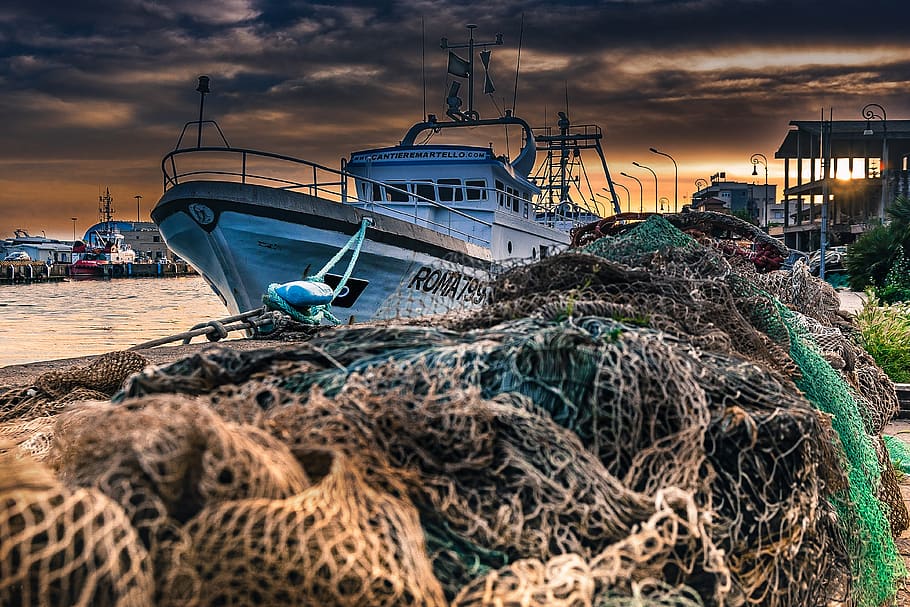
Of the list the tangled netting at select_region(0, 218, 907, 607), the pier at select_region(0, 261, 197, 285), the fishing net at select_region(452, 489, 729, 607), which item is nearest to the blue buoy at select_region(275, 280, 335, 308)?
the tangled netting at select_region(0, 218, 907, 607)

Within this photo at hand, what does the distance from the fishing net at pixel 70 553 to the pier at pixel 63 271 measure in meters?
80.6

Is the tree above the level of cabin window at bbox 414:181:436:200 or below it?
below

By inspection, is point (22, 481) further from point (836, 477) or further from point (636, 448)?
point (836, 477)

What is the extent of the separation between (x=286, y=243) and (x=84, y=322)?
21465mm

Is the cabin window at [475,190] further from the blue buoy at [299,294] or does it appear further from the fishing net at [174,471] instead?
the fishing net at [174,471]

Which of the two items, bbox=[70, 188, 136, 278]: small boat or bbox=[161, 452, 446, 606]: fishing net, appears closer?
bbox=[161, 452, 446, 606]: fishing net

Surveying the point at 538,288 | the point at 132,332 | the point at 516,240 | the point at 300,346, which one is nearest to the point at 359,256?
the point at 516,240

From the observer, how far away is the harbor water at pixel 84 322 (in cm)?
2200

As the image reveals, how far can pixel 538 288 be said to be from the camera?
11.2 feet

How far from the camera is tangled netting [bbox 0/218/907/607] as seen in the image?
141cm

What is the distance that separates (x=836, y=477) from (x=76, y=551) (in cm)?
206

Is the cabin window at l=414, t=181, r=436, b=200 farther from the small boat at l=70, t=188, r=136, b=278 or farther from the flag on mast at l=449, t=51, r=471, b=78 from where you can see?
the small boat at l=70, t=188, r=136, b=278

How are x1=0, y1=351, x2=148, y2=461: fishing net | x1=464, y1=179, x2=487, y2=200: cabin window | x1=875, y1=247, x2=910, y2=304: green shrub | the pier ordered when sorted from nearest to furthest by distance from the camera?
x1=0, y1=351, x2=148, y2=461: fishing net
x1=875, y1=247, x2=910, y2=304: green shrub
x1=464, y1=179, x2=487, y2=200: cabin window
the pier

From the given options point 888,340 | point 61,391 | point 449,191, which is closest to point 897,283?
point 449,191
